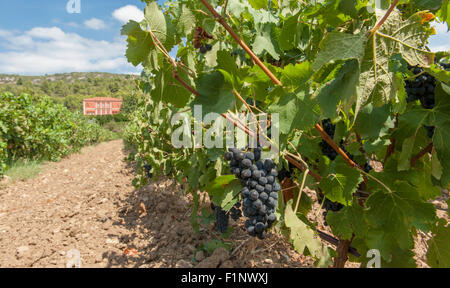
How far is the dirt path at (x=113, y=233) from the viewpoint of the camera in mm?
3114

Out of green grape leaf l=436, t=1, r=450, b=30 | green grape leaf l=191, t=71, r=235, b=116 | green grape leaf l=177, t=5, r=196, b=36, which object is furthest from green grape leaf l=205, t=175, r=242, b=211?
green grape leaf l=436, t=1, r=450, b=30

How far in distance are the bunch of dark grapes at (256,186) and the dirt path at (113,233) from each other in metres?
1.70

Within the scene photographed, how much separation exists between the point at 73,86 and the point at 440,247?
102 m

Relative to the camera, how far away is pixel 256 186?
1.28 meters

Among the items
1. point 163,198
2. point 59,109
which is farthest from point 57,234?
point 59,109

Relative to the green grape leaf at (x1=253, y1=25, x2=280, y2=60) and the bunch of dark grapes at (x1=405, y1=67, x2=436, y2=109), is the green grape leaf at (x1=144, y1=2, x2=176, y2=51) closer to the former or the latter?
the green grape leaf at (x1=253, y1=25, x2=280, y2=60)

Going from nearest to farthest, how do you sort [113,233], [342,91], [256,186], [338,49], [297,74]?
[338,49] → [342,91] → [297,74] → [256,186] → [113,233]

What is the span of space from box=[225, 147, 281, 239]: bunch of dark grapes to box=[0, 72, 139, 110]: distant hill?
217 ft

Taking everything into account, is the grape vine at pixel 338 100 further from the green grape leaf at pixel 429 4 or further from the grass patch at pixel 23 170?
the grass patch at pixel 23 170

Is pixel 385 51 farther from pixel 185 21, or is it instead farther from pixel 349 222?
pixel 349 222

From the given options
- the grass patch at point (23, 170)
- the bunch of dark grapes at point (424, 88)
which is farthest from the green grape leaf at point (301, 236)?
the grass patch at point (23, 170)

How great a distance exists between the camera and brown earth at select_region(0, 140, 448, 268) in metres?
3.09

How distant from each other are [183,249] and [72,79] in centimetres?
11413

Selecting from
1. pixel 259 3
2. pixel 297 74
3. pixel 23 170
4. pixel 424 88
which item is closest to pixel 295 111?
pixel 297 74
